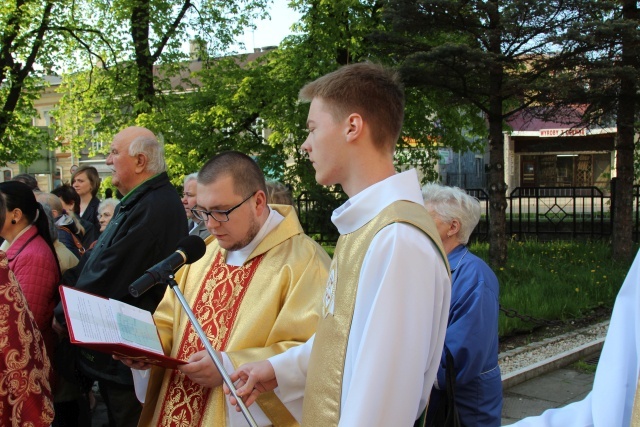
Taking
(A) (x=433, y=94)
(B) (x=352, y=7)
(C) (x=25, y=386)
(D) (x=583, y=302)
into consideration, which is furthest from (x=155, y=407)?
(B) (x=352, y=7)

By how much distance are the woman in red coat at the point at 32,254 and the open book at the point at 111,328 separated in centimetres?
151

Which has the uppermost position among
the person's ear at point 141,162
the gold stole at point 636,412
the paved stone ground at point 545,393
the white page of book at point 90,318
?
the person's ear at point 141,162

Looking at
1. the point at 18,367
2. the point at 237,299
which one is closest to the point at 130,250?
the point at 237,299

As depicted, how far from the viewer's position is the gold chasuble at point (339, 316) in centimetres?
180

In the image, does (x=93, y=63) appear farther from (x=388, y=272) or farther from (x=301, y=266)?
(x=388, y=272)

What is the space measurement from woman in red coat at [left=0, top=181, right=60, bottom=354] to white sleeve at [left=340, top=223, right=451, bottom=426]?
2.82m

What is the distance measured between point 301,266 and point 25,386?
Answer: 1215 millimetres

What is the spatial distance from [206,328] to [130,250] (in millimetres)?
874

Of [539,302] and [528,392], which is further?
[539,302]

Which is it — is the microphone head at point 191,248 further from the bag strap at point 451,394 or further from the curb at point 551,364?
the curb at point 551,364

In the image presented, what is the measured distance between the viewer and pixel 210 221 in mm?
2963

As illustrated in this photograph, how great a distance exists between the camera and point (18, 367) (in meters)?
2.69

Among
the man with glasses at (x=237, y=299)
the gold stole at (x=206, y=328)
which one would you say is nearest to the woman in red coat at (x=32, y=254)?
the man with glasses at (x=237, y=299)

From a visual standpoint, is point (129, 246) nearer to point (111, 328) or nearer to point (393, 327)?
point (111, 328)
